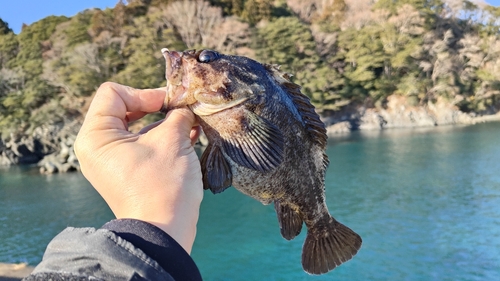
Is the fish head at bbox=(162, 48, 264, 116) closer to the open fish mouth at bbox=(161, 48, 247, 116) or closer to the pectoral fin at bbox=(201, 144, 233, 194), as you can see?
the open fish mouth at bbox=(161, 48, 247, 116)

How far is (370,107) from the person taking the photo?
43.1 metres

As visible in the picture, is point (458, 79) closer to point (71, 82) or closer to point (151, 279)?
point (71, 82)

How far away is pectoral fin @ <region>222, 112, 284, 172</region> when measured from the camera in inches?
92.0

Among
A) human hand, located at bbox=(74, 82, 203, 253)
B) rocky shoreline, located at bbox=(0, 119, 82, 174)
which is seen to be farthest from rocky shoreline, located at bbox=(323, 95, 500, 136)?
human hand, located at bbox=(74, 82, 203, 253)

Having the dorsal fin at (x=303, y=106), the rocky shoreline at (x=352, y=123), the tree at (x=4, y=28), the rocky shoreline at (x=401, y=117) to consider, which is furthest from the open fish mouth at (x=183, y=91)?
the tree at (x=4, y=28)

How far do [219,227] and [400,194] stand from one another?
789cm

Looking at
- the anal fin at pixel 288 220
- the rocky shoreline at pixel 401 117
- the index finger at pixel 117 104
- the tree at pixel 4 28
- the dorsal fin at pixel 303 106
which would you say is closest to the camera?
the index finger at pixel 117 104

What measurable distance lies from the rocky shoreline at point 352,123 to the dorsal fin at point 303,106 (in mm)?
30364

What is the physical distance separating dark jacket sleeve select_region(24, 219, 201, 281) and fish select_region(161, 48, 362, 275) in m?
0.84

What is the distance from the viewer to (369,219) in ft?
43.9

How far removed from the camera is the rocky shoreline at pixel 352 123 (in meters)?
34.8

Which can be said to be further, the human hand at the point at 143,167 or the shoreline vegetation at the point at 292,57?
the shoreline vegetation at the point at 292,57

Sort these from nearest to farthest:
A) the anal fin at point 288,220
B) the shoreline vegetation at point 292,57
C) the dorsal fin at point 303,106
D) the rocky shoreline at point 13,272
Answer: the dorsal fin at point 303,106 < the anal fin at point 288,220 < the rocky shoreline at point 13,272 < the shoreline vegetation at point 292,57

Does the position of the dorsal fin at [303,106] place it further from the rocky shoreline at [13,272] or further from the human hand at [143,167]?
the rocky shoreline at [13,272]
